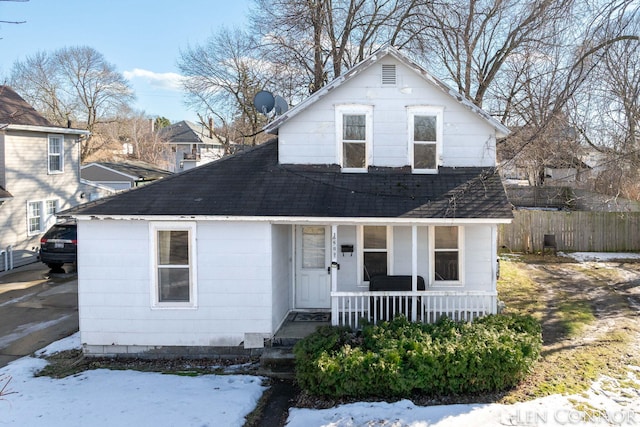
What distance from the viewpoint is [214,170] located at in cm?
1144

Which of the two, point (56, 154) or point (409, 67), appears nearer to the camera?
point (409, 67)

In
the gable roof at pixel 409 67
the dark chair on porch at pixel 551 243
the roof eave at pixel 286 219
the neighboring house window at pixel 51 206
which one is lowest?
the dark chair on porch at pixel 551 243

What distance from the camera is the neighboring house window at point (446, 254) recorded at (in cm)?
1120

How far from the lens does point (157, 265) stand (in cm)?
996

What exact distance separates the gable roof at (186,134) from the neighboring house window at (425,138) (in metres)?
47.4

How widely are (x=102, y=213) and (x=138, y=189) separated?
1.13 meters

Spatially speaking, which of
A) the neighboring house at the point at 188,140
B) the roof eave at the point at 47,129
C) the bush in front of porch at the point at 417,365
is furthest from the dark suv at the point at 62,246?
the neighboring house at the point at 188,140

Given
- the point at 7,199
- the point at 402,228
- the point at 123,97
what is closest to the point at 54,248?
the point at 7,199

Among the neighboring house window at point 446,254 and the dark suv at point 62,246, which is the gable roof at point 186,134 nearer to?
the dark suv at point 62,246

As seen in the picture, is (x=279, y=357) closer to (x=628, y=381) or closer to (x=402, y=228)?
(x=402, y=228)

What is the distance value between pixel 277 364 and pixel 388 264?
3.56 m

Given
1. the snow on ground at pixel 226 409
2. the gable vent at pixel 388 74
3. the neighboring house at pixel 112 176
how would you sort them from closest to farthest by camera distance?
the snow on ground at pixel 226 409, the gable vent at pixel 388 74, the neighboring house at pixel 112 176

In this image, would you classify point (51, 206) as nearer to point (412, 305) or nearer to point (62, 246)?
point (62, 246)

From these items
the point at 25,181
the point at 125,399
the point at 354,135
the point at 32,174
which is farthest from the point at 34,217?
the point at 354,135
